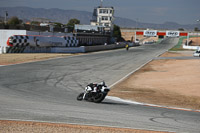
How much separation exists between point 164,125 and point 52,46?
150 ft

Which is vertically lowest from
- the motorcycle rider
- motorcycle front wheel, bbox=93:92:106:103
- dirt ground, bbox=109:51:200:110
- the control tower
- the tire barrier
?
dirt ground, bbox=109:51:200:110

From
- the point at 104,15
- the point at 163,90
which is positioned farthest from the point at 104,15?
the point at 163,90

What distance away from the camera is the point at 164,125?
9500mm

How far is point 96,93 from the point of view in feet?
44.0

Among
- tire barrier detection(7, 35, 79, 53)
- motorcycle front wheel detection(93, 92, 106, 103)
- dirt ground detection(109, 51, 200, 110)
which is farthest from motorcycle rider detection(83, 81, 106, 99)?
tire barrier detection(7, 35, 79, 53)

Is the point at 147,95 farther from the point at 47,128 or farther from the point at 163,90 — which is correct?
the point at 47,128

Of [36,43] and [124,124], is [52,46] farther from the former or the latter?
[124,124]

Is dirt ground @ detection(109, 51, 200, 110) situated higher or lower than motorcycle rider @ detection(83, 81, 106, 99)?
lower

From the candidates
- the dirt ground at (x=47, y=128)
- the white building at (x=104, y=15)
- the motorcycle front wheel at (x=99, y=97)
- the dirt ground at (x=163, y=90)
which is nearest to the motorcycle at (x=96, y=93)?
the motorcycle front wheel at (x=99, y=97)

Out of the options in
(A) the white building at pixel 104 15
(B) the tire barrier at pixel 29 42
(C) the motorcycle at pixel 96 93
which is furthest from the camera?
(A) the white building at pixel 104 15

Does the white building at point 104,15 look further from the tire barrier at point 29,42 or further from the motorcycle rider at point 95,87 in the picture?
the motorcycle rider at point 95,87

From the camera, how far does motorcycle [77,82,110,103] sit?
1319 centimetres

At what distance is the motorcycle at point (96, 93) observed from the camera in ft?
43.3

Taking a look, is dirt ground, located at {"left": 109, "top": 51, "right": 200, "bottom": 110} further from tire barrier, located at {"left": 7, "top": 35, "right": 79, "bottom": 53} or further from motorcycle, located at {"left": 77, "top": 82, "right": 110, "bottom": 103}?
tire barrier, located at {"left": 7, "top": 35, "right": 79, "bottom": 53}
